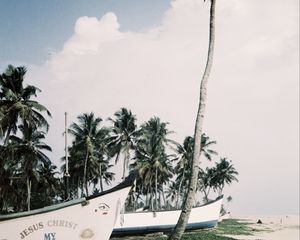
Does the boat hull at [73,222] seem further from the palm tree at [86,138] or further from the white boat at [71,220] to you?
the palm tree at [86,138]

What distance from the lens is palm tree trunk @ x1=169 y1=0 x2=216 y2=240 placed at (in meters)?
11.7

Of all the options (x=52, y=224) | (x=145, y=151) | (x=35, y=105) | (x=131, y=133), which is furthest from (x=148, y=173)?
(x=52, y=224)

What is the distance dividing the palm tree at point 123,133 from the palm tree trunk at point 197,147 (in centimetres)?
2975

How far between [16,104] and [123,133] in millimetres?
17595

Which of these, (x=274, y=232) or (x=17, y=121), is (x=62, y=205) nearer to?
(x=17, y=121)

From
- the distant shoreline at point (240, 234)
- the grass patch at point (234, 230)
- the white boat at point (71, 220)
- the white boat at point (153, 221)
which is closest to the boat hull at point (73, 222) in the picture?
the white boat at point (71, 220)

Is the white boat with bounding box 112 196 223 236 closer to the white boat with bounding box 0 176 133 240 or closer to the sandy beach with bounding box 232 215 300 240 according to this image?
the sandy beach with bounding box 232 215 300 240

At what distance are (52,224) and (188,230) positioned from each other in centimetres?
2224

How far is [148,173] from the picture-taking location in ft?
145

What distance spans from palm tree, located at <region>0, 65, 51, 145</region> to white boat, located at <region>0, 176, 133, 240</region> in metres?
15.2

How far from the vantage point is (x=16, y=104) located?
26984 millimetres

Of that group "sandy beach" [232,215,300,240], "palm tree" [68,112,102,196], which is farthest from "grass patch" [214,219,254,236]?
"palm tree" [68,112,102,196]

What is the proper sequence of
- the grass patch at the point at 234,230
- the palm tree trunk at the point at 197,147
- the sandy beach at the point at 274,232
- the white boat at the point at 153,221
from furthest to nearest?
the grass patch at the point at 234,230
the sandy beach at the point at 274,232
the white boat at the point at 153,221
the palm tree trunk at the point at 197,147

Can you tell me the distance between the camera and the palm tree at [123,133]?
4250cm
